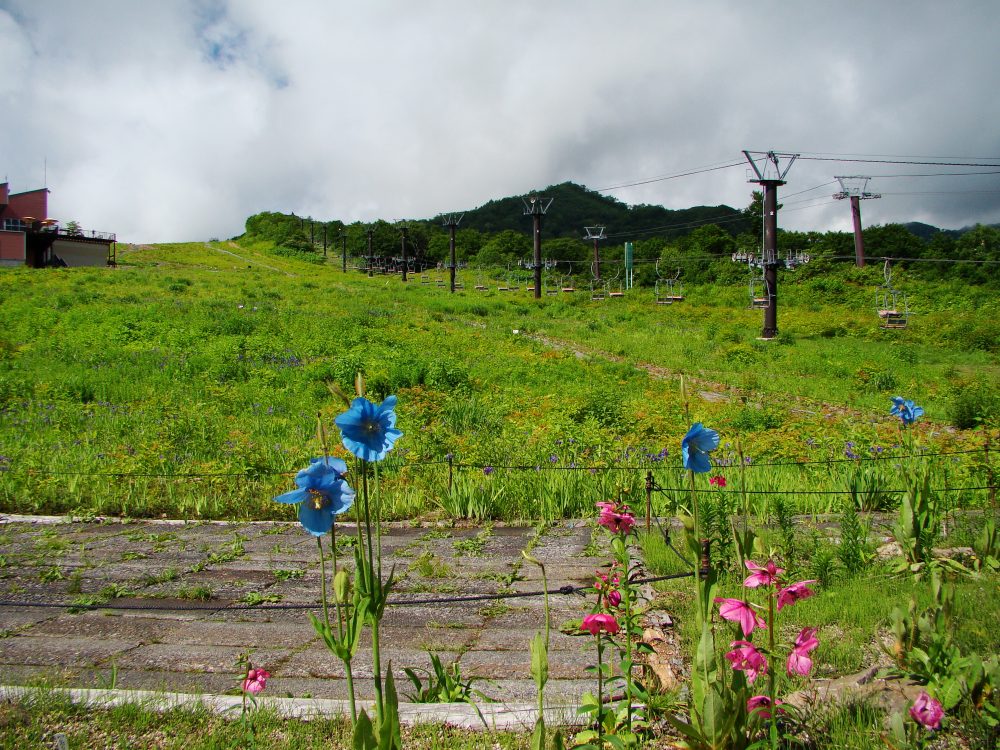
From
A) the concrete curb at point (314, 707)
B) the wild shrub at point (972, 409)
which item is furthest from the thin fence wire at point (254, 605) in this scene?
the wild shrub at point (972, 409)

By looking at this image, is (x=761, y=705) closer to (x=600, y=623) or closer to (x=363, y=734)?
(x=600, y=623)

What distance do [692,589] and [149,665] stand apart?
8.41 feet

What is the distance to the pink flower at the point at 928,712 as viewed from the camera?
1.74 metres

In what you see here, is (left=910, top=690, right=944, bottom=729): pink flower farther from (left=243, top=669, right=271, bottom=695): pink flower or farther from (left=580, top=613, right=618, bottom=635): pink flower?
(left=243, top=669, right=271, bottom=695): pink flower

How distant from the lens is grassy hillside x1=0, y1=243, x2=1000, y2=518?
Answer: 599cm

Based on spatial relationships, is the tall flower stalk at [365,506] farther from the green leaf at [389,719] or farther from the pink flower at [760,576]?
the pink flower at [760,576]

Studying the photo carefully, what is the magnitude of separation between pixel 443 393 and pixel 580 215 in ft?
345

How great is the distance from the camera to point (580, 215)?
111312 millimetres

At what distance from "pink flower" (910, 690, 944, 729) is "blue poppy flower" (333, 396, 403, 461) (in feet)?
5.17

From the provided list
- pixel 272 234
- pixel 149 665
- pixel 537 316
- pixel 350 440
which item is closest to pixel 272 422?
pixel 149 665

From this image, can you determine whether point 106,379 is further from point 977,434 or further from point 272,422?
point 977,434

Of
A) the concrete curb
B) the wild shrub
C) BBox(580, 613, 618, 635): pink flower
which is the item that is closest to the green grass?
the concrete curb

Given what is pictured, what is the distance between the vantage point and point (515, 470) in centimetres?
596

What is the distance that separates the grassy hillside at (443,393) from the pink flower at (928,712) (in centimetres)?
103
